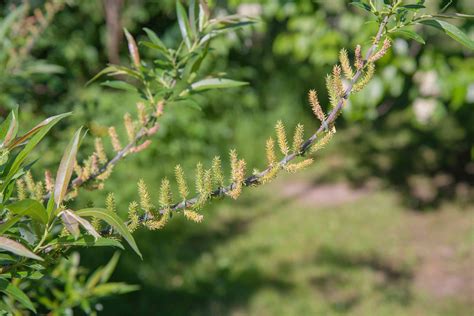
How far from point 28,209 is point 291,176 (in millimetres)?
5875

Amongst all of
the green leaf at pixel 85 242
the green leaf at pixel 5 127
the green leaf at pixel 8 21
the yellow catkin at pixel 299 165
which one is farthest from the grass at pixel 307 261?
the yellow catkin at pixel 299 165

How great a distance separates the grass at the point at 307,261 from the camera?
14.5 ft

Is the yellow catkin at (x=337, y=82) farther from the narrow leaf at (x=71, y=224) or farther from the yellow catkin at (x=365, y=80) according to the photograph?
the narrow leaf at (x=71, y=224)

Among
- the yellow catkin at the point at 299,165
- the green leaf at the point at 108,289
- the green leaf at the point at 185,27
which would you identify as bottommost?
the green leaf at the point at 108,289

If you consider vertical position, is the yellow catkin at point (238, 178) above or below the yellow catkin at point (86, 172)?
above

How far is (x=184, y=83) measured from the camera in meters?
1.64

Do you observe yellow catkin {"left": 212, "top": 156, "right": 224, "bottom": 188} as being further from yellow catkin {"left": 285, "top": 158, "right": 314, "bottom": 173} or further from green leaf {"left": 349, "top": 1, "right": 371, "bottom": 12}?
green leaf {"left": 349, "top": 1, "right": 371, "bottom": 12}

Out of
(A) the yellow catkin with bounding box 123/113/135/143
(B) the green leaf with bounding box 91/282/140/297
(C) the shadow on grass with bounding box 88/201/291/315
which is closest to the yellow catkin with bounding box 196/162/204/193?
(A) the yellow catkin with bounding box 123/113/135/143

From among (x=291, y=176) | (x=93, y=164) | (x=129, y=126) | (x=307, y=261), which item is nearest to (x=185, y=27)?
(x=129, y=126)

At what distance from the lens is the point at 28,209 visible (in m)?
0.94

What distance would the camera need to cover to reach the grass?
4.41 m

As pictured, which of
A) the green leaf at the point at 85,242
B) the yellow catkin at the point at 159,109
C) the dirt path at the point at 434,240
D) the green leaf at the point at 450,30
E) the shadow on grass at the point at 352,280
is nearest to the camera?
the green leaf at the point at 85,242

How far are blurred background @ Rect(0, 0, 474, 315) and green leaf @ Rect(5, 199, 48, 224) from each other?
1.23 meters

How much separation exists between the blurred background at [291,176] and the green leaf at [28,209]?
1229mm
